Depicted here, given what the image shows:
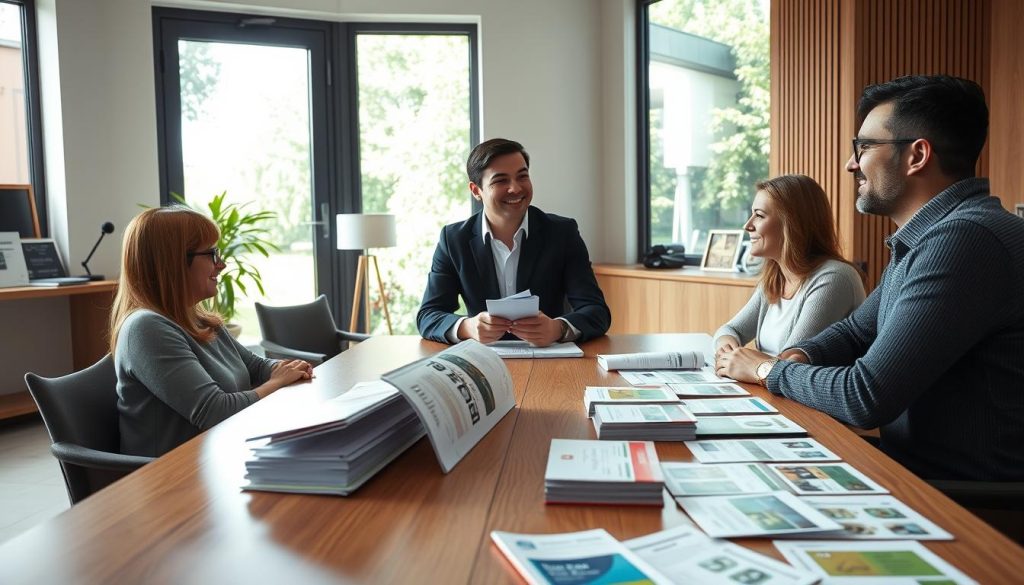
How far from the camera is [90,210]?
5215mm

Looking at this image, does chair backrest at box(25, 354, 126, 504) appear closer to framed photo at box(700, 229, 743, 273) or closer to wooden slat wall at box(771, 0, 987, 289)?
wooden slat wall at box(771, 0, 987, 289)

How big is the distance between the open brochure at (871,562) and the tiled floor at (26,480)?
290 cm

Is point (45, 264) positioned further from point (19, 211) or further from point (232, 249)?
point (232, 249)

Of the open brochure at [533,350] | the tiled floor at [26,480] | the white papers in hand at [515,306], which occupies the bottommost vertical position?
the tiled floor at [26,480]

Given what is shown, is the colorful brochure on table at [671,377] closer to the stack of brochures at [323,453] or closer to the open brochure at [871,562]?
the stack of brochures at [323,453]

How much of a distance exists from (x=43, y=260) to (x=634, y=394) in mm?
4489

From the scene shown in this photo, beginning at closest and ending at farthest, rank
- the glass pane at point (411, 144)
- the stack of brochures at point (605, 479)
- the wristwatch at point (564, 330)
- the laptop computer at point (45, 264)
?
1. the stack of brochures at point (605, 479)
2. the wristwatch at point (564, 330)
3. the laptop computer at point (45, 264)
4. the glass pane at point (411, 144)

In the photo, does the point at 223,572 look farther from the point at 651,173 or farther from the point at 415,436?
the point at 651,173

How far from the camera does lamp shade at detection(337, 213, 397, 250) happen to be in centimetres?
531

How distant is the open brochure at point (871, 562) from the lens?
36.6 inches

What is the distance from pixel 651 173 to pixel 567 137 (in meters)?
0.67

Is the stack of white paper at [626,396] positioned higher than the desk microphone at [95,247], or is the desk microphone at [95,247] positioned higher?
the desk microphone at [95,247]

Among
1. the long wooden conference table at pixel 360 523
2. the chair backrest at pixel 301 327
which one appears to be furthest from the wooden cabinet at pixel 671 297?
the long wooden conference table at pixel 360 523

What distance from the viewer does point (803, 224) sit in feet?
8.24
